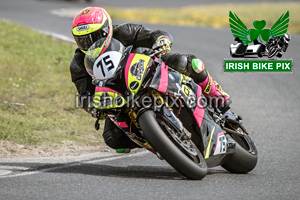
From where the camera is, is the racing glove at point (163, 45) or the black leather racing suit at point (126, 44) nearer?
the racing glove at point (163, 45)

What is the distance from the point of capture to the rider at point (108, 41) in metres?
5.83

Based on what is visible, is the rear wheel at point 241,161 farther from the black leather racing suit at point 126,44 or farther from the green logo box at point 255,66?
the green logo box at point 255,66

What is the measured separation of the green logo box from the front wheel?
823 centimetres

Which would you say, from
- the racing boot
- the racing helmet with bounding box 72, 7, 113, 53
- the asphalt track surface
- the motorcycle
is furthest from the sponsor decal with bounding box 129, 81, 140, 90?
the racing boot

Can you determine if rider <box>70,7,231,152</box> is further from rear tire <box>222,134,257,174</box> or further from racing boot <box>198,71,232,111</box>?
rear tire <box>222,134,257,174</box>

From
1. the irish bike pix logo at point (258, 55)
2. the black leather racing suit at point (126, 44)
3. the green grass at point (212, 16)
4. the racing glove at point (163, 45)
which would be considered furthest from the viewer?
the green grass at point (212, 16)

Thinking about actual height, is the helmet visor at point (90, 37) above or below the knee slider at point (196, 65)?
above

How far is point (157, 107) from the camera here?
217 inches

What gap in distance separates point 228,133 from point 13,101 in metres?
4.32

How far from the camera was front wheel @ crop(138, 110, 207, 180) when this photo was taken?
17.3ft

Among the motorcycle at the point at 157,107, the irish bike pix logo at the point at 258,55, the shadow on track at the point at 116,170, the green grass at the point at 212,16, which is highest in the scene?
the green grass at the point at 212,16

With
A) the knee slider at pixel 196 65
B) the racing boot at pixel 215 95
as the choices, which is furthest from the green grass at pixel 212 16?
the knee slider at pixel 196 65

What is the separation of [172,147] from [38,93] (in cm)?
551

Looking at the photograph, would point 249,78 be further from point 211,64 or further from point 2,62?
point 2,62
